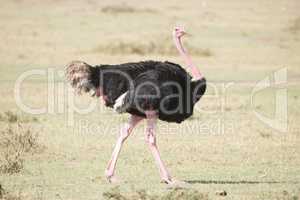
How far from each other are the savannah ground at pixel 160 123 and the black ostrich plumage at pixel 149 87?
0.66 m

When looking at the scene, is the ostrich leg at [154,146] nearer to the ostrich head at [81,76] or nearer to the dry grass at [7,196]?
the ostrich head at [81,76]

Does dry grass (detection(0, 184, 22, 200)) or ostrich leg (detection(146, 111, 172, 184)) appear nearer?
dry grass (detection(0, 184, 22, 200))

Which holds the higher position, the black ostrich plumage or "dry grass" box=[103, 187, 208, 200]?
the black ostrich plumage

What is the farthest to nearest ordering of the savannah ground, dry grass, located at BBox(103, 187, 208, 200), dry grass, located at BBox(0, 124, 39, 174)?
A: dry grass, located at BBox(0, 124, 39, 174), the savannah ground, dry grass, located at BBox(103, 187, 208, 200)

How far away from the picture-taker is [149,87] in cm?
821

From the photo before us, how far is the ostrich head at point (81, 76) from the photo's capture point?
8.28 metres

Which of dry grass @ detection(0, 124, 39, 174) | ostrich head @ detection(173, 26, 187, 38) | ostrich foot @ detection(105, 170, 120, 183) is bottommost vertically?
ostrich foot @ detection(105, 170, 120, 183)

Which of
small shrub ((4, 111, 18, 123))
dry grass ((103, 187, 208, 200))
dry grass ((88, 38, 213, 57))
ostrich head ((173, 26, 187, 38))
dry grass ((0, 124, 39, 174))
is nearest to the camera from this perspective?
dry grass ((103, 187, 208, 200))

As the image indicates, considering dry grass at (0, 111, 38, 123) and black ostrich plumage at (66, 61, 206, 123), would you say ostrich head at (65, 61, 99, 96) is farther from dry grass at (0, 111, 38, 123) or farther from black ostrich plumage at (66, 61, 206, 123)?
dry grass at (0, 111, 38, 123)

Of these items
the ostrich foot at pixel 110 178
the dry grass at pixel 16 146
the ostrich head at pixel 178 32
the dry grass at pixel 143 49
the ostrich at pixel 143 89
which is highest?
the dry grass at pixel 143 49

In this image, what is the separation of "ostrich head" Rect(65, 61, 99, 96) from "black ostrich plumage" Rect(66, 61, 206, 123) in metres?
0.01

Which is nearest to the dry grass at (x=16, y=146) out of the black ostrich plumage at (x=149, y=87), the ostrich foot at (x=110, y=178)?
the ostrich foot at (x=110, y=178)

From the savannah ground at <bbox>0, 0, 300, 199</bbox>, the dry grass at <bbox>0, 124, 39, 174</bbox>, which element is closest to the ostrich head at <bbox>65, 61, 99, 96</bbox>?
the savannah ground at <bbox>0, 0, 300, 199</bbox>

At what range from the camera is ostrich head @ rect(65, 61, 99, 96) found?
8281 millimetres
